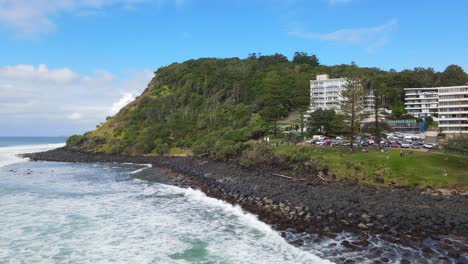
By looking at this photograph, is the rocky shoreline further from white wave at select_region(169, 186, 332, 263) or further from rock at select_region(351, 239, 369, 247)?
white wave at select_region(169, 186, 332, 263)

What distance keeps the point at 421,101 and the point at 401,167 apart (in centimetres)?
7592

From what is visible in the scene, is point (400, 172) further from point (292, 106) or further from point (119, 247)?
point (292, 106)

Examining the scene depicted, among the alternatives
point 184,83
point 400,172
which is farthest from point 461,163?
point 184,83

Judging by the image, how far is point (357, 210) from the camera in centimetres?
2342

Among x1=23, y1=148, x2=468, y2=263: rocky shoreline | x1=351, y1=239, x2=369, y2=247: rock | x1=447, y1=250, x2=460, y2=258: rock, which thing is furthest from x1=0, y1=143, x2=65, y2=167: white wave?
x1=447, y1=250, x2=460, y2=258: rock

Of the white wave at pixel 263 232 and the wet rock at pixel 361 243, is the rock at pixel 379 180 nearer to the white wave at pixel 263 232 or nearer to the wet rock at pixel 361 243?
the white wave at pixel 263 232

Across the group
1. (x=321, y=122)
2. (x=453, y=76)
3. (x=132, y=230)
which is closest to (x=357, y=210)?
(x=132, y=230)

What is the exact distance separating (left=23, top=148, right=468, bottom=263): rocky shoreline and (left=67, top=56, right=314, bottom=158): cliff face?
82.6ft

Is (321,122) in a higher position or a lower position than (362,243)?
higher

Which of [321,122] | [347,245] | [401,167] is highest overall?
→ [321,122]

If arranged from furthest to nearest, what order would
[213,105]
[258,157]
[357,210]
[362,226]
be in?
[213,105], [258,157], [357,210], [362,226]

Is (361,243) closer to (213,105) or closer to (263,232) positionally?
(263,232)

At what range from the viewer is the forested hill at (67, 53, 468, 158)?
237 feet

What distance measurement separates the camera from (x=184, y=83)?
124m
